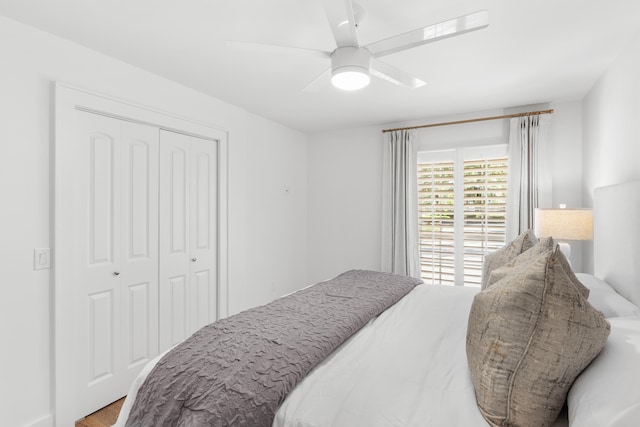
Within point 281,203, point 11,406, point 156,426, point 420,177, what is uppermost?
point 420,177

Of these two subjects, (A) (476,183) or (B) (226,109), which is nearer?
(B) (226,109)

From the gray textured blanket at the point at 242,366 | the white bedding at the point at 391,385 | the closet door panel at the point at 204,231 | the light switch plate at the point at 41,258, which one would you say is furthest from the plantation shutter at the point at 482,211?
the light switch plate at the point at 41,258

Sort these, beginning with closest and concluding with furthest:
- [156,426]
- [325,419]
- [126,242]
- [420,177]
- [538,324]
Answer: [538,324], [325,419], [156,426], [126,242], [420,177]

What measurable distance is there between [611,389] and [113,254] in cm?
287

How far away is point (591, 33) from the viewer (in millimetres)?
2107

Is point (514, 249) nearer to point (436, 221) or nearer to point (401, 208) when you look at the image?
point (436, 221)

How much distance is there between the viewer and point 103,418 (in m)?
2.37

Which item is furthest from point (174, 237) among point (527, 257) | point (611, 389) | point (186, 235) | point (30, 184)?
point (611, 389)

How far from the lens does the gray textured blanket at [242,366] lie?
117cm

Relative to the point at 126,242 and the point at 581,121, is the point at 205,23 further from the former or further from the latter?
the point at 581,121

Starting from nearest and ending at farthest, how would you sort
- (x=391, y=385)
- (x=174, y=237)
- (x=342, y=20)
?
1. (x=391, y=385)
2. (x=342, y=20)
3. (x=174, y=237)

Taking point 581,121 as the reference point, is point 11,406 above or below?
below

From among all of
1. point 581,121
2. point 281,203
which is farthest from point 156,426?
point 581,121

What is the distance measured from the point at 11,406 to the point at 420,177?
4.06 m
